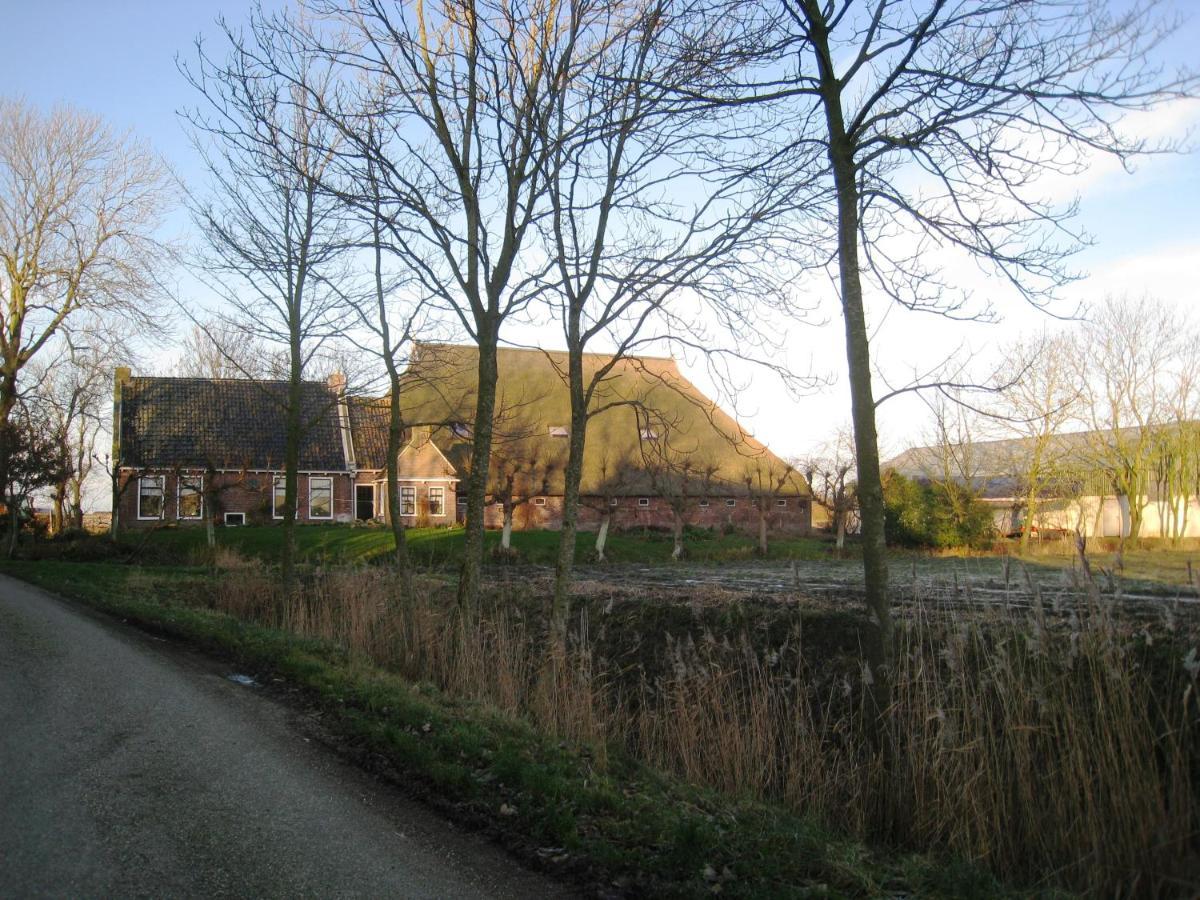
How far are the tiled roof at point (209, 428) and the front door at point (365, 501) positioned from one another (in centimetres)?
255

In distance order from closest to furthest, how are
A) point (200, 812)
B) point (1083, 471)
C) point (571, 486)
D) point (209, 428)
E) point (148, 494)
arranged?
point (200, 812)
point (571, 486)
point (148, 494)
point (1083, 471)
point (209, 428)

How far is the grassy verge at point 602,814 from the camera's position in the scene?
15.4ft

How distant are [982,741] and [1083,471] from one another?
37464 millimetres

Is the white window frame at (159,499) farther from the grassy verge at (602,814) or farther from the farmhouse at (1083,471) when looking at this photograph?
the grassy verge at (602,814)

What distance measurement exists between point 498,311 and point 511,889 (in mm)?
7194

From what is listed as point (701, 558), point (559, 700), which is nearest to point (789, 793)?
point (559, 700)

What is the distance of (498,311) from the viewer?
10.6 m

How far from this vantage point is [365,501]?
42.8m

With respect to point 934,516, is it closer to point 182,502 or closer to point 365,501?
point 365,501

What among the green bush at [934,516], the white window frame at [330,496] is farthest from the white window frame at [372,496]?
the green bush at [934,516]

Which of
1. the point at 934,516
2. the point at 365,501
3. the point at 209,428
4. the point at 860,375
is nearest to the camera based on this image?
the point at 860,375

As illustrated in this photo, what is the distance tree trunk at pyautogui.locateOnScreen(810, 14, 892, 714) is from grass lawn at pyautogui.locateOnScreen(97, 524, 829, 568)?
18737mm

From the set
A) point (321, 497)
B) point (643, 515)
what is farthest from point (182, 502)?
point (643, 515)

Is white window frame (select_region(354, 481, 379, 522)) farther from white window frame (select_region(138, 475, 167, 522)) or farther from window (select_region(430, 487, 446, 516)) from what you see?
white window frame (select_region(138, 475, 167, 522))
